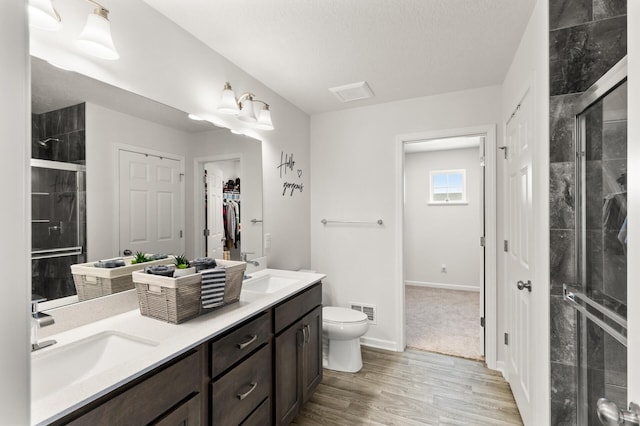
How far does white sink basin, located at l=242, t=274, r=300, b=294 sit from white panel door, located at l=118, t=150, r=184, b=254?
0.59 meters

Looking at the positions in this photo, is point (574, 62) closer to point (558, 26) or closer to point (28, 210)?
point (558, 26)

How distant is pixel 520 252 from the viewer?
78.5 inches

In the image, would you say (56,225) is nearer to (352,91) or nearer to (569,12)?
(352,91)

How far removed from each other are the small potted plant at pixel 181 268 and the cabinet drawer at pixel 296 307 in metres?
0.51

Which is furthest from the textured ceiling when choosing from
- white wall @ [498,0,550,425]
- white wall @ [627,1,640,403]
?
white wall @ [627,1,640,403]

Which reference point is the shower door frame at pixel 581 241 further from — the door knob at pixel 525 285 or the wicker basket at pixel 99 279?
the wicker basket at pixel 99 279

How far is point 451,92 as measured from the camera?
274cm

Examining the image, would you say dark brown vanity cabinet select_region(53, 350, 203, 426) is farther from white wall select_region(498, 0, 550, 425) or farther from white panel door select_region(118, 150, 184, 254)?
white wall select_region(498, 0, 550, 425)

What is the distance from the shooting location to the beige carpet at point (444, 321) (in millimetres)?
3002

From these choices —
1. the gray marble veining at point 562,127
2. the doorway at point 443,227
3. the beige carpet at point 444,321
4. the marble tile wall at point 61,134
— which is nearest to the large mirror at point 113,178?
the marble tile wall at point 61,134

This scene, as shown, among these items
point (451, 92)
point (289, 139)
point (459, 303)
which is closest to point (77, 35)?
point (289, 139)

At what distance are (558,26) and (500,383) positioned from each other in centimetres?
240

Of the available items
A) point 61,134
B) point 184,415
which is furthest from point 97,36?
point 184,415

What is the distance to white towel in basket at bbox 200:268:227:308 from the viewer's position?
1413 mm
